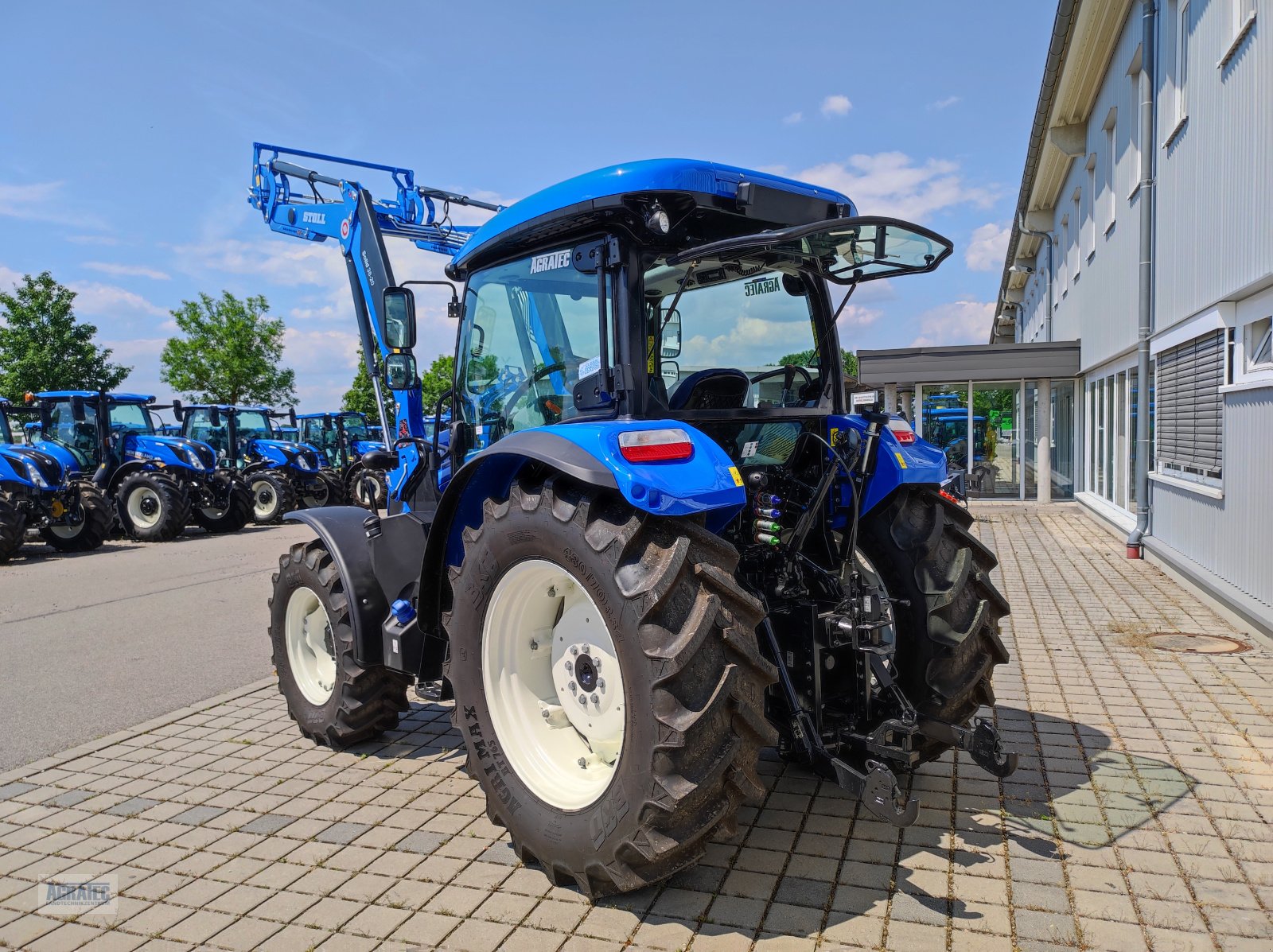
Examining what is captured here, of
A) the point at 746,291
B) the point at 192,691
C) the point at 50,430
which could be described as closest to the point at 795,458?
the point at 746,291

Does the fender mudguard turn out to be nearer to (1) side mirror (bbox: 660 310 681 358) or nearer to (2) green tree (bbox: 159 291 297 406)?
(1) side mirror (bbox: 660 310 681 358)

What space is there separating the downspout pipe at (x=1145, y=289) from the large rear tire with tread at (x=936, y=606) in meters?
8.22

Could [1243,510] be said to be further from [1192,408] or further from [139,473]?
[139,473]

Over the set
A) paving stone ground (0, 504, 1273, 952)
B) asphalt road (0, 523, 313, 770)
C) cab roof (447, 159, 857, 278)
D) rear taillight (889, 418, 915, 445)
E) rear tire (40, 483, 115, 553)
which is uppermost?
cab roof (447, 159, 857, 278)

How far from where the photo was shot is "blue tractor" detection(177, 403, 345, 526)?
770 inches

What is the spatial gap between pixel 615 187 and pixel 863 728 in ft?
7.84

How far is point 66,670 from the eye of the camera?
6820 mm

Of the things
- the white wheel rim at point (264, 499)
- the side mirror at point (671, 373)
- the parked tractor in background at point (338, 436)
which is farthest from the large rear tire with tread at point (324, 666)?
the parked tractor in background at point (338, 436)

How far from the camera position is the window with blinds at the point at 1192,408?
799 cm

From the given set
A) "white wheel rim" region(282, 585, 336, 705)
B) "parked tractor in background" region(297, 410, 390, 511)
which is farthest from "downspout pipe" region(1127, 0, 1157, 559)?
"parked tractor in background" region(297, 410, 390, 511)

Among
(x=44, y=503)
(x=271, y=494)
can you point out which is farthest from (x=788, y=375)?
(x=271, y=494)

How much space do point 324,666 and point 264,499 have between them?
626 inches

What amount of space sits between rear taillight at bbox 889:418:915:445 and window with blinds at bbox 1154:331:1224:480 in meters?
5.03

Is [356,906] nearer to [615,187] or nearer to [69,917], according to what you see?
[69,917]
